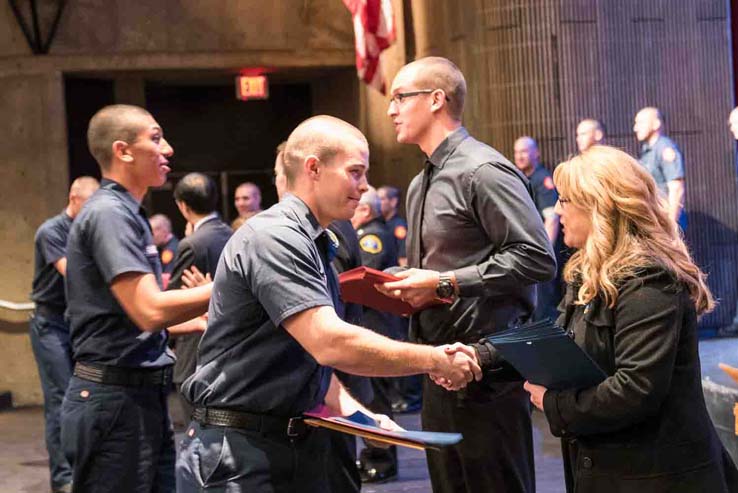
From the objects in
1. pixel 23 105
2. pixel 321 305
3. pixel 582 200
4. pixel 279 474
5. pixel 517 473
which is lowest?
pixel 517 473

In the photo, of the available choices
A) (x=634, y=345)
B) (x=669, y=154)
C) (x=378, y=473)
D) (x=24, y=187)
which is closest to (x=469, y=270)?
(x=634, y=345)

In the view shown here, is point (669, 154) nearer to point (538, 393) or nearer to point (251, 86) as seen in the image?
point (538, 393)

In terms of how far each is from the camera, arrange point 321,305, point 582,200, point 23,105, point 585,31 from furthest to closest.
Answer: point 23,105 → point 585,31 → point 582,200 → point 321,305

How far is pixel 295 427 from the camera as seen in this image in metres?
3.08

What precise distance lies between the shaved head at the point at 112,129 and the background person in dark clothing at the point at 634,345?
1.73m

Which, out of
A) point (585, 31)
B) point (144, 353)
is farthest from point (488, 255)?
point (585, 31)

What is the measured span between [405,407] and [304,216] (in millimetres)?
6387

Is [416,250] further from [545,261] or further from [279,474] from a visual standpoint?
[279,474]

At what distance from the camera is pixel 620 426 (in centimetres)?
313

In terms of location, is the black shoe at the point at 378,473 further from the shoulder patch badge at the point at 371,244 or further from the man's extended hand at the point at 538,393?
the man's extended hand at the point at 538,393

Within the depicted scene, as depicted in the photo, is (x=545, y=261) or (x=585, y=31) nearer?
(x=545, y=261)

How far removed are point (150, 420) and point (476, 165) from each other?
55.4 inches

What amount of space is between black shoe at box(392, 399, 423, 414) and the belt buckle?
6293mm

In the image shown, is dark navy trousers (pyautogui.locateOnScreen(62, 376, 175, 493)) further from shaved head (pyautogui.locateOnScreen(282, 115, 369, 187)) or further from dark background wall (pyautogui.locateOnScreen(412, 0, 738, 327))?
dark background wall (pyautogui.locateOnScreen(412, 0, 738, 327))
